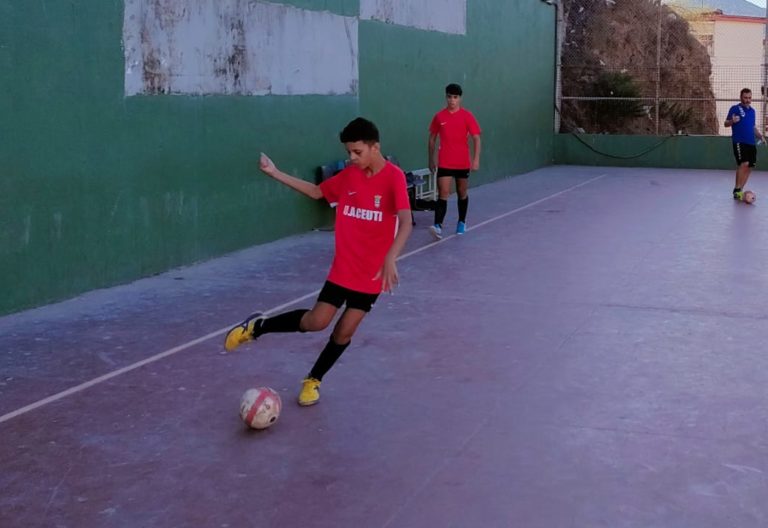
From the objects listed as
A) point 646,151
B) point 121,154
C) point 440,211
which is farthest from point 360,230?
point 646,151

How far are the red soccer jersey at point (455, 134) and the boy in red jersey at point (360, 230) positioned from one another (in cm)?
739

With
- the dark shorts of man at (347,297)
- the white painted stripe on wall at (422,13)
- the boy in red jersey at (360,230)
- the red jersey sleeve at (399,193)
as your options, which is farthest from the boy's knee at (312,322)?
the white painted stripe on wall at (422,13)

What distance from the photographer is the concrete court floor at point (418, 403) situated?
197 inches

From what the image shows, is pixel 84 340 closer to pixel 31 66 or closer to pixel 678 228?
pixel 31 66

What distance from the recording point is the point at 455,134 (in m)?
13.8

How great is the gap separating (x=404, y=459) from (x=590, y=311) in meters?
4.03

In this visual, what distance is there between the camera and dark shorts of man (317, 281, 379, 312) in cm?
639

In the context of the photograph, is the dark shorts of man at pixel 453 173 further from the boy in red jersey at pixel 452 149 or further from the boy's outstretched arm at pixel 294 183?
the boy's outstretched arm at pixel 294 183

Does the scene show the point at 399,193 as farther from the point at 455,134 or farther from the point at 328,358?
the point at 455,134

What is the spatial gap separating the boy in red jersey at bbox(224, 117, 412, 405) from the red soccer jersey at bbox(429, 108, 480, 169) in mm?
7389

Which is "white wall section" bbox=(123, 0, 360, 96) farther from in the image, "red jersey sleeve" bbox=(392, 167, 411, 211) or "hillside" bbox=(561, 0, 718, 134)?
"hillside" bbox=(561, 0, 718, 134)

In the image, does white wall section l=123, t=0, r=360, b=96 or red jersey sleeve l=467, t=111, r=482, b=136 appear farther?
red jersey sleeve l=467, t=111, r=482, b=136

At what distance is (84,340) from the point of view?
8.13 meters

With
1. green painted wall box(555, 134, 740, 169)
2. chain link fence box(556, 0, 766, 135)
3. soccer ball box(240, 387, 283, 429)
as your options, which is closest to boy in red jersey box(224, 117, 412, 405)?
soccer ball box(240, 387, 283, 429)
